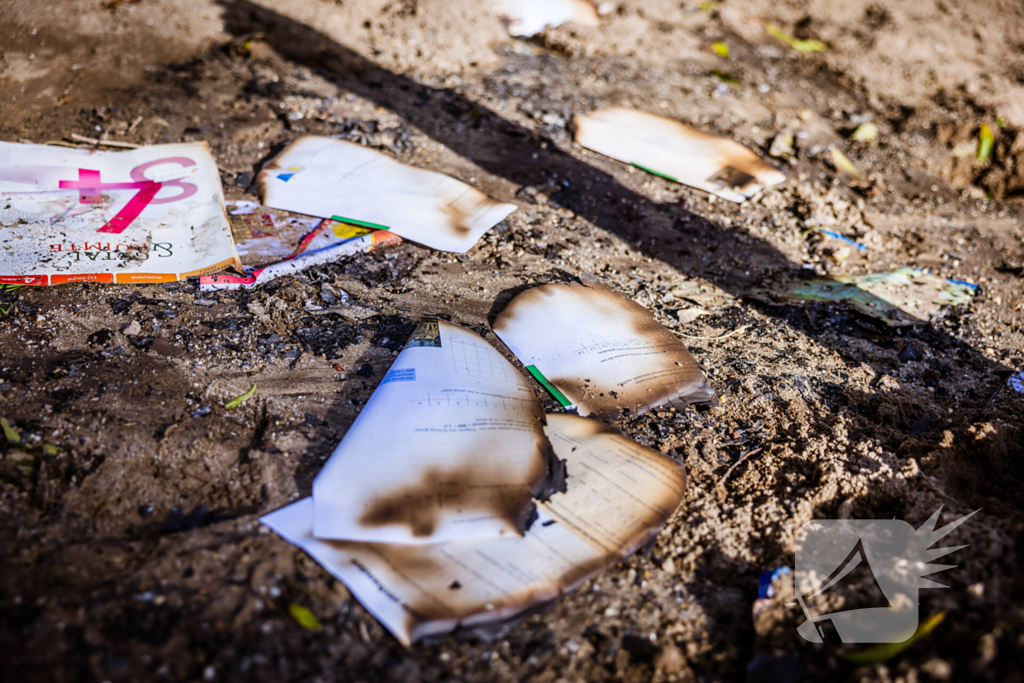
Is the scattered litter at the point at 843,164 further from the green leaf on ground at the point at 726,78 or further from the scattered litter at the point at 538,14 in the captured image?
the scattered litter at the point at 538,14

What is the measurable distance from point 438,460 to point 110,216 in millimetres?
1999

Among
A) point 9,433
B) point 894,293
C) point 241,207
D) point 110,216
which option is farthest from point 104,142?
point 894,293

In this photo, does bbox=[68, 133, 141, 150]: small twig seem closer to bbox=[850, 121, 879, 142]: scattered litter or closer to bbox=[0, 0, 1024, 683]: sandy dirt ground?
bbox=[0, 0, 1024, 683]: sandy dirt ground

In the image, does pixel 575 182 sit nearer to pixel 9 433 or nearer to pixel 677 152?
pixel 677 152

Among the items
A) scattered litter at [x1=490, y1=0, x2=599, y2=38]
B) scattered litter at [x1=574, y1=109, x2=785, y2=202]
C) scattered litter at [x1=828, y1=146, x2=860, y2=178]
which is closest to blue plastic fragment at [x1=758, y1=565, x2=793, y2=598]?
scattered litter at [x1=574, y1=109, x2=785, y2=202]

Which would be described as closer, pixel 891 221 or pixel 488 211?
pixel 488 211

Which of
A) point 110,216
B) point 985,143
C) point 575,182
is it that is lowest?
point 110,216

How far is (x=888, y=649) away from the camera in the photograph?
1385 millimetres

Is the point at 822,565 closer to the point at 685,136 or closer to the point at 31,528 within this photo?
the point at 31,528

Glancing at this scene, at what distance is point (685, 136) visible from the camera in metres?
3.75

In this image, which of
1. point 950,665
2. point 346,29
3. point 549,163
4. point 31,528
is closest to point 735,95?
point 549,163

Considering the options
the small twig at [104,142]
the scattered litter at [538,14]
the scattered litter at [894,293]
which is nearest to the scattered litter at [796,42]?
the scattered litter at [538,14]

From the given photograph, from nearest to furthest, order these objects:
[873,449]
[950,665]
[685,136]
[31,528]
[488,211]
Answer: [950,665] < [31,528] < [873,449] < [488,211] < [685,136]

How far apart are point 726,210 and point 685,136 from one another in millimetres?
767
